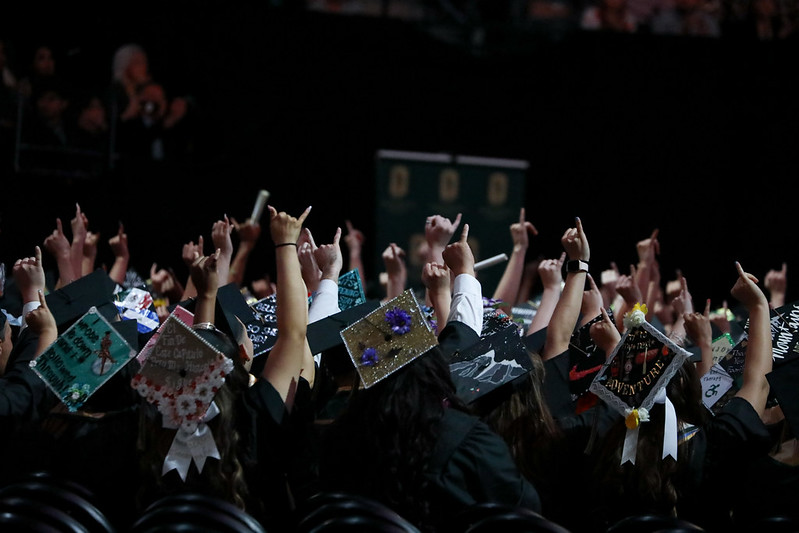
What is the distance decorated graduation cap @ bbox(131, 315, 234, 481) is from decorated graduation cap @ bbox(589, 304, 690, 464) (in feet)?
4.09

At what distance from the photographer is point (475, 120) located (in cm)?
1032

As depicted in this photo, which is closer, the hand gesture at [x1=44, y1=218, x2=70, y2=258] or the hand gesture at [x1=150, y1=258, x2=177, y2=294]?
the hand gesture at [x1=44, y1=218, x2=70, y2=258]

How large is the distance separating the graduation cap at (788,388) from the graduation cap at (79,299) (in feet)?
8.27

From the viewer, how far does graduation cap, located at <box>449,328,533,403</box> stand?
312 centimetres

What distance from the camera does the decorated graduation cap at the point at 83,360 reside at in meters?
3.07

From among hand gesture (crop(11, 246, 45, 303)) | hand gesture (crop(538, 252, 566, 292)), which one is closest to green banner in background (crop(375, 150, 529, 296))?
hand gesture (crop(538, 252, 566, 292))

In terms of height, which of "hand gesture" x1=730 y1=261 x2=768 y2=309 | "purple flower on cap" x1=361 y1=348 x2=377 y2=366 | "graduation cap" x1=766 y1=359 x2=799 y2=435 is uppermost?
"hand gesture" x1=730 y1=261 x2=768 y2=309

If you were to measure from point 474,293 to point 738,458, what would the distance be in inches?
40.0

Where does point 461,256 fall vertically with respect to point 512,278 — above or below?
above

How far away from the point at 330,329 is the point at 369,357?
455 millimetres

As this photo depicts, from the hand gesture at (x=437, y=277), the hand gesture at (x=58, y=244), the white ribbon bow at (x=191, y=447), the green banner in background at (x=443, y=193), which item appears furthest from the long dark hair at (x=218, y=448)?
the green banner in background at (x=443, y=193)

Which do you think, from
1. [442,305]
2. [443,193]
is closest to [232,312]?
[442,305]

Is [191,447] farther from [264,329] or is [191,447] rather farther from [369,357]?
[264,329]

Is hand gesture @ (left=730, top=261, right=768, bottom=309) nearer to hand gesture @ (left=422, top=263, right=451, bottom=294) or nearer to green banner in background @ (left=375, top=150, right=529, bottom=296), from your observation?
hand gesture @ (left=422, top=263, right=451, bottom=294)
